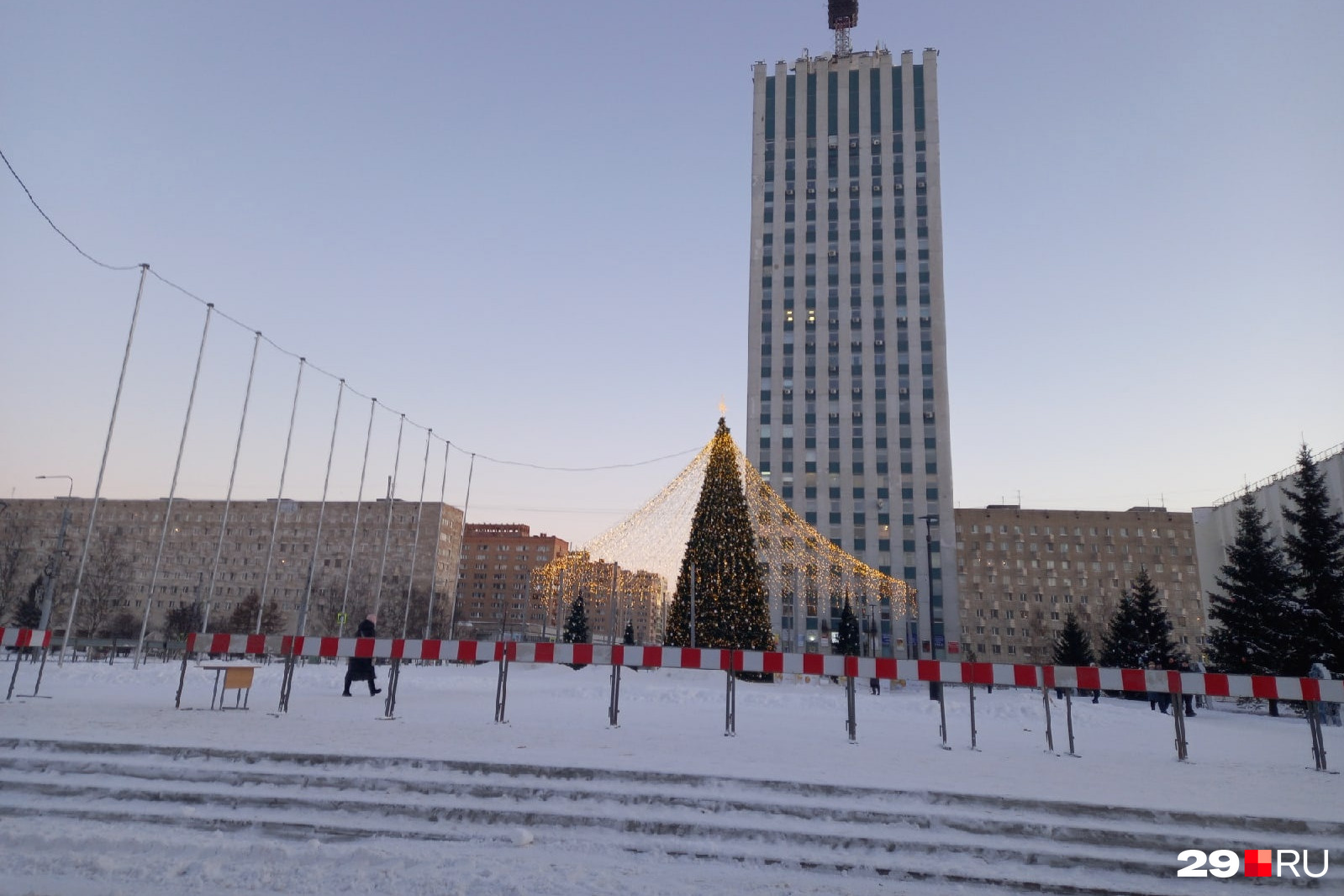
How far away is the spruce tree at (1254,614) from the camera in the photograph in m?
29.2

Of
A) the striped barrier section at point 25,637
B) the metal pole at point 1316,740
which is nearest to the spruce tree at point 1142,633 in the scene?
the metal pole at point 1316,740

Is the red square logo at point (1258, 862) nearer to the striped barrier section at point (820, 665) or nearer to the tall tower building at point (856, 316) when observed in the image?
the striped barrier section at point (820, 665)

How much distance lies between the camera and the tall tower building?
75312 millimetres

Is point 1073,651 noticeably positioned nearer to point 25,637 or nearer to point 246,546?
point 25,637

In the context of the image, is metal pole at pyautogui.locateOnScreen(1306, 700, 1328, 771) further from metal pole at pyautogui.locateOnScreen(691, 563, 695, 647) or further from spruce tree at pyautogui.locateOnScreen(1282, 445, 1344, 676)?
spruce tree at pyautogui.locateOnScreen(1282, 445, 1344, 676)

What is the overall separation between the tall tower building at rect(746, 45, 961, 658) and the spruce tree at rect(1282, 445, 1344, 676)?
41596mm

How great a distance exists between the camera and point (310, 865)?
660 centimetres

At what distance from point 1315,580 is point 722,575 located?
72.4 ft

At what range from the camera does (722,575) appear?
29875 mm

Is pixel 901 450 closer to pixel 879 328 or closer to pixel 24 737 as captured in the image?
pixel 879 328

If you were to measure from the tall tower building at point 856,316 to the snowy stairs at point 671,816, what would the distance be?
217ft

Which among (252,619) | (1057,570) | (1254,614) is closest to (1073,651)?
(1254,614)

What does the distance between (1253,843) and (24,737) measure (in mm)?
13424

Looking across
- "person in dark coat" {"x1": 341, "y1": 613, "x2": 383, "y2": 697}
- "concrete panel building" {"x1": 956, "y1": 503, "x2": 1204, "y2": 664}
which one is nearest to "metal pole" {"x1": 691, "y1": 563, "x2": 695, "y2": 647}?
"person in dark coat" {"x1": 341, "y1": 613, "x2": 383, "y2": 697}
